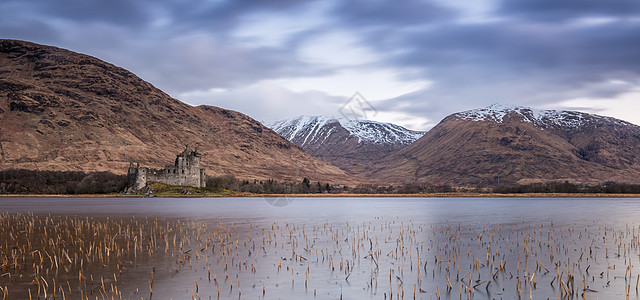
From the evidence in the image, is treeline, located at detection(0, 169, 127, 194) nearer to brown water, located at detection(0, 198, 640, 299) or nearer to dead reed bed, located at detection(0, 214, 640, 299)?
brown water, located at detection(0, 198, 640, 299)

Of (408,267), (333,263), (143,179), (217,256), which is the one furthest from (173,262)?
(143,179)

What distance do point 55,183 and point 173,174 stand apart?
51.4 metres

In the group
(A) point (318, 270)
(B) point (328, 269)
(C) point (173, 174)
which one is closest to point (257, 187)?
(C) point (173, 174)

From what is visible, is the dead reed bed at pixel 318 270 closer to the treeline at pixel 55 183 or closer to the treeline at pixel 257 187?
the treeline at pixel 55 183

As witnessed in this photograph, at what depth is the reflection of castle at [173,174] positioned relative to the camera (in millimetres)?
135875

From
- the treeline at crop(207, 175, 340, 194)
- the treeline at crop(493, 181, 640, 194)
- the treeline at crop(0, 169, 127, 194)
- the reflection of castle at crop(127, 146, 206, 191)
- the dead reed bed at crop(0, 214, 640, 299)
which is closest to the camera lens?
the dead reed bed at crop(0, 214, 640, 299)

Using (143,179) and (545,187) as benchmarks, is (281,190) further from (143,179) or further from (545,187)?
(545,187)

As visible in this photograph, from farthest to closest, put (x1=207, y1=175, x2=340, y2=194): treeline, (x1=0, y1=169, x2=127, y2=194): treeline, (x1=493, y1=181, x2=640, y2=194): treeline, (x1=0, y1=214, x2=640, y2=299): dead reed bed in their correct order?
(x1=493, y1=181, x2=640, y2=194): treeline → (x1=207, y1=175, x2=340, y2=194): treeline → (x1=0, y1=169, x2=127, y2=194): treeline → (x1=0, y1=214, x2=640, y2=299): dead reed bed

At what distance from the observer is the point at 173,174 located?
138 meters

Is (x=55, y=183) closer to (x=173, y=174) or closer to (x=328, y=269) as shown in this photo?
(x=173, y=174)

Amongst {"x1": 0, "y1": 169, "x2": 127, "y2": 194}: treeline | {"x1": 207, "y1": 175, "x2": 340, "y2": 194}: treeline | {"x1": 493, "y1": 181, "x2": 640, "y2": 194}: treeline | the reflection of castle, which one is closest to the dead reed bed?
the reflection of castle

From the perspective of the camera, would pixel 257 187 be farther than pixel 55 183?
Yes

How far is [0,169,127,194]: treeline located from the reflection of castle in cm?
850

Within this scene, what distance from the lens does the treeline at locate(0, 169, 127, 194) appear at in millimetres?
148250
